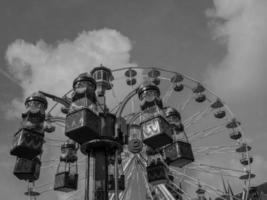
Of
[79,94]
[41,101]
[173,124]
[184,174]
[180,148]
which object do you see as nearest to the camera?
[79,94]

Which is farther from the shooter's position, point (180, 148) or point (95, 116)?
point (180, 148)

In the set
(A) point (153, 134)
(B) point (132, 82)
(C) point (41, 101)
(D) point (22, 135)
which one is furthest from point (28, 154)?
(B) point (132, 82)

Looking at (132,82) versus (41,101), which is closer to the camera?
(41,101)

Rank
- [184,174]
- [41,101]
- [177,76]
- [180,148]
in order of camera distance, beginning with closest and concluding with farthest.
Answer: [41,101], [180,148], [184,174], [177,76]

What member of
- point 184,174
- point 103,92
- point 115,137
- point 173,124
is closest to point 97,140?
point 115,137

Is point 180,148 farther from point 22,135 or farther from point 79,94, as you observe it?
point 22,135

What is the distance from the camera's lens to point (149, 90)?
6484mm

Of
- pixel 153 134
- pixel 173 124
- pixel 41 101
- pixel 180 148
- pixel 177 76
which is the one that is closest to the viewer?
pixel 153 134

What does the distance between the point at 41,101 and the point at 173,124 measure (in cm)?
333

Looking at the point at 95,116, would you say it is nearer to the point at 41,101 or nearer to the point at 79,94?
the point at 79,94

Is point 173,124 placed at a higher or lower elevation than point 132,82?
lower

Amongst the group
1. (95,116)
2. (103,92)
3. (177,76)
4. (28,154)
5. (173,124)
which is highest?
(177,76)

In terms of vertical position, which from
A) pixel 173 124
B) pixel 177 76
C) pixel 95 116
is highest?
pixel 177 76

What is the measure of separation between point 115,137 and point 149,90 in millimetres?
1260
